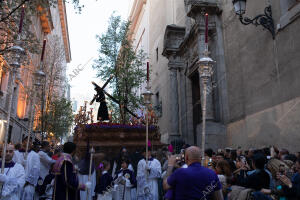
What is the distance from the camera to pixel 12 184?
15.7 feet

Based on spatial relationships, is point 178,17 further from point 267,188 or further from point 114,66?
point 267,188

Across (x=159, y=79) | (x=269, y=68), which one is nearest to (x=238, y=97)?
(x=269, y=68)

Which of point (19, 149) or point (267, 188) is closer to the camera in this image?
point (267, 188)

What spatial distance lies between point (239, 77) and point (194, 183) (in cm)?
934

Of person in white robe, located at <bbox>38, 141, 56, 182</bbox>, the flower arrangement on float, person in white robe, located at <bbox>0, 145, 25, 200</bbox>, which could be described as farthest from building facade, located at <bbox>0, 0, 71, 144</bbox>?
person in white robe, located at <bbox>0, 145, 25, 200</bbox>

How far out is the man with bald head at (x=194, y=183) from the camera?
317 centimetres

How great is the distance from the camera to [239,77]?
38.1 feet

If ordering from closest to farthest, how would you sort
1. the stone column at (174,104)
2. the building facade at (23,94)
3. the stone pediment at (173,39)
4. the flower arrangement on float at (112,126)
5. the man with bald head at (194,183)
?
the man with bald head at (194,183) → the flower arrangement on float at (112,126) → the stone column at (174,104) → the stone pediment at (173,39) → the building facade at (23,94)

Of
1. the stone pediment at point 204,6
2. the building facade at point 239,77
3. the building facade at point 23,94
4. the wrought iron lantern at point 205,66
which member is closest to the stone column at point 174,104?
the building facade at point 239,77

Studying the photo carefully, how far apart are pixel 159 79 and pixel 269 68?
17.1m

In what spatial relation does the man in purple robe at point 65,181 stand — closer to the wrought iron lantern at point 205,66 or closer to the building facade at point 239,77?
the wrought iron lantern at point 205,66

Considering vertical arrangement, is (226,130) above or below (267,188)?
above

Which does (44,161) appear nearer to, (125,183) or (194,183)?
(125,183)

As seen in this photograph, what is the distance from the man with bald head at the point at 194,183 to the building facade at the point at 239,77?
5669 millimetres
